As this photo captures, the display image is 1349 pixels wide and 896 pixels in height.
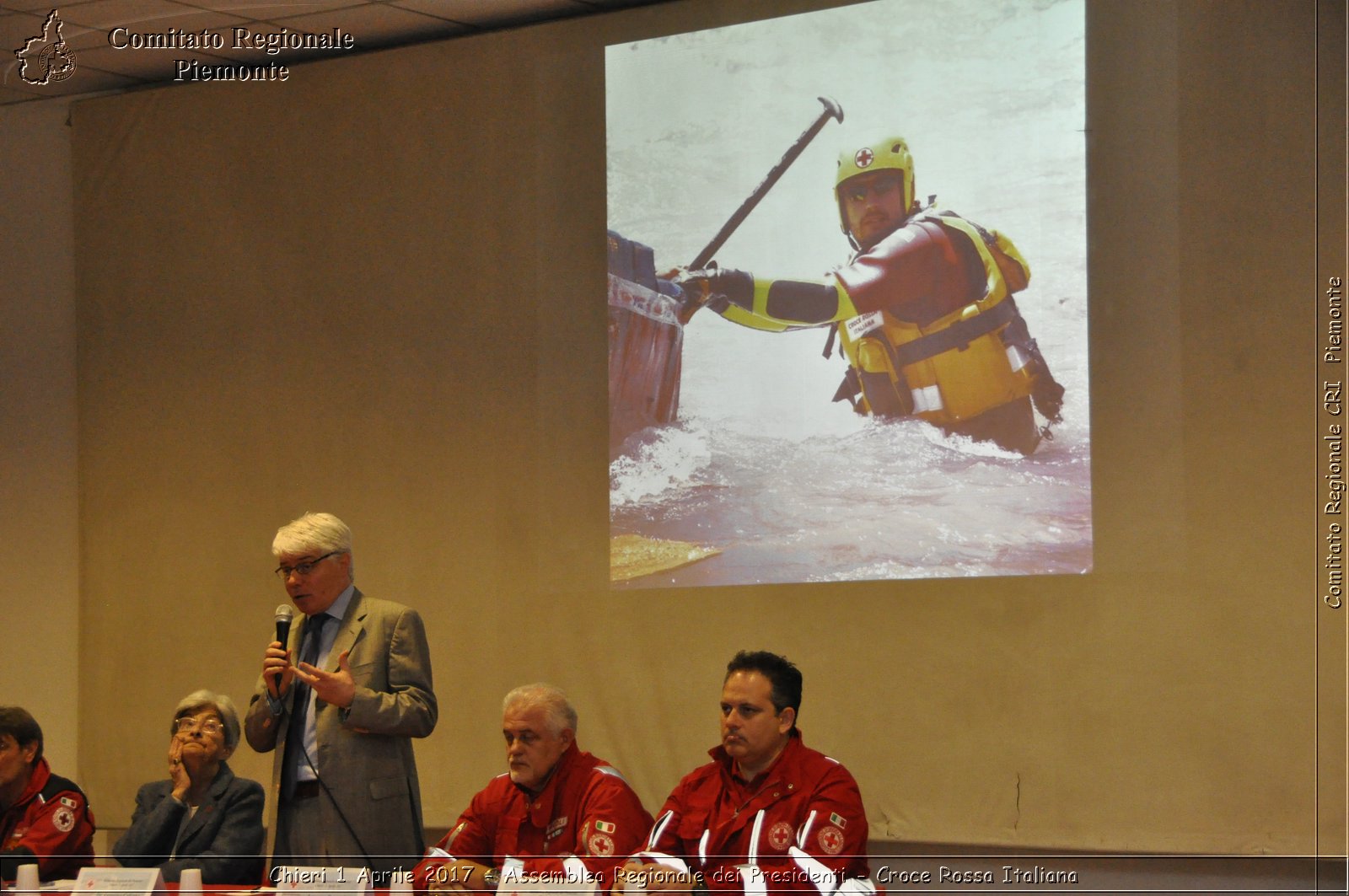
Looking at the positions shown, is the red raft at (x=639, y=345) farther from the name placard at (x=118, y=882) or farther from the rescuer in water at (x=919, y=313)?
the name placard at (x=118, y=882)

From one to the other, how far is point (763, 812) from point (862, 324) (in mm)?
1744

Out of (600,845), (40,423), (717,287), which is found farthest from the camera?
(40,423)

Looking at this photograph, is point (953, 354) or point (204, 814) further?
point (953, 354)

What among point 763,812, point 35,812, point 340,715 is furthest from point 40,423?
point 763,812

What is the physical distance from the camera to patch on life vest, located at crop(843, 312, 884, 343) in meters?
4.15

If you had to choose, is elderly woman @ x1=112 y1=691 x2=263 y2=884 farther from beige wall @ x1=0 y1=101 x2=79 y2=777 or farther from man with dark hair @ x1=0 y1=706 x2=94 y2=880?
beige wall @ x1=0 y1=101 x2=79 y2=777

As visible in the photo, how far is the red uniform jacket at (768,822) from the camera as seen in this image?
2.75 metres

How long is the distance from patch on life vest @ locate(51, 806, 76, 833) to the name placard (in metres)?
0.65

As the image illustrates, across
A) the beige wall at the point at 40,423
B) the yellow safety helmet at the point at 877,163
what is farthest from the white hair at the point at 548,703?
the beige wall at the point at 40,423

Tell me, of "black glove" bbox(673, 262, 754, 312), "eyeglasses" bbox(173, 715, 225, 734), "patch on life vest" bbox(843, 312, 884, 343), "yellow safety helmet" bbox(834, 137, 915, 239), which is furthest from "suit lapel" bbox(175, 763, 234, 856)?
"yellow safety helmet" bbox(834, 137, 915, 239)

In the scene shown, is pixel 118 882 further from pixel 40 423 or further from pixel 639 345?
pixel 40 423

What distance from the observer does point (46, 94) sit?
5426 millimetres

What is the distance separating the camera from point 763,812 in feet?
9.46

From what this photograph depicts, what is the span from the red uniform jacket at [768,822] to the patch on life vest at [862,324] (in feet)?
5.02
